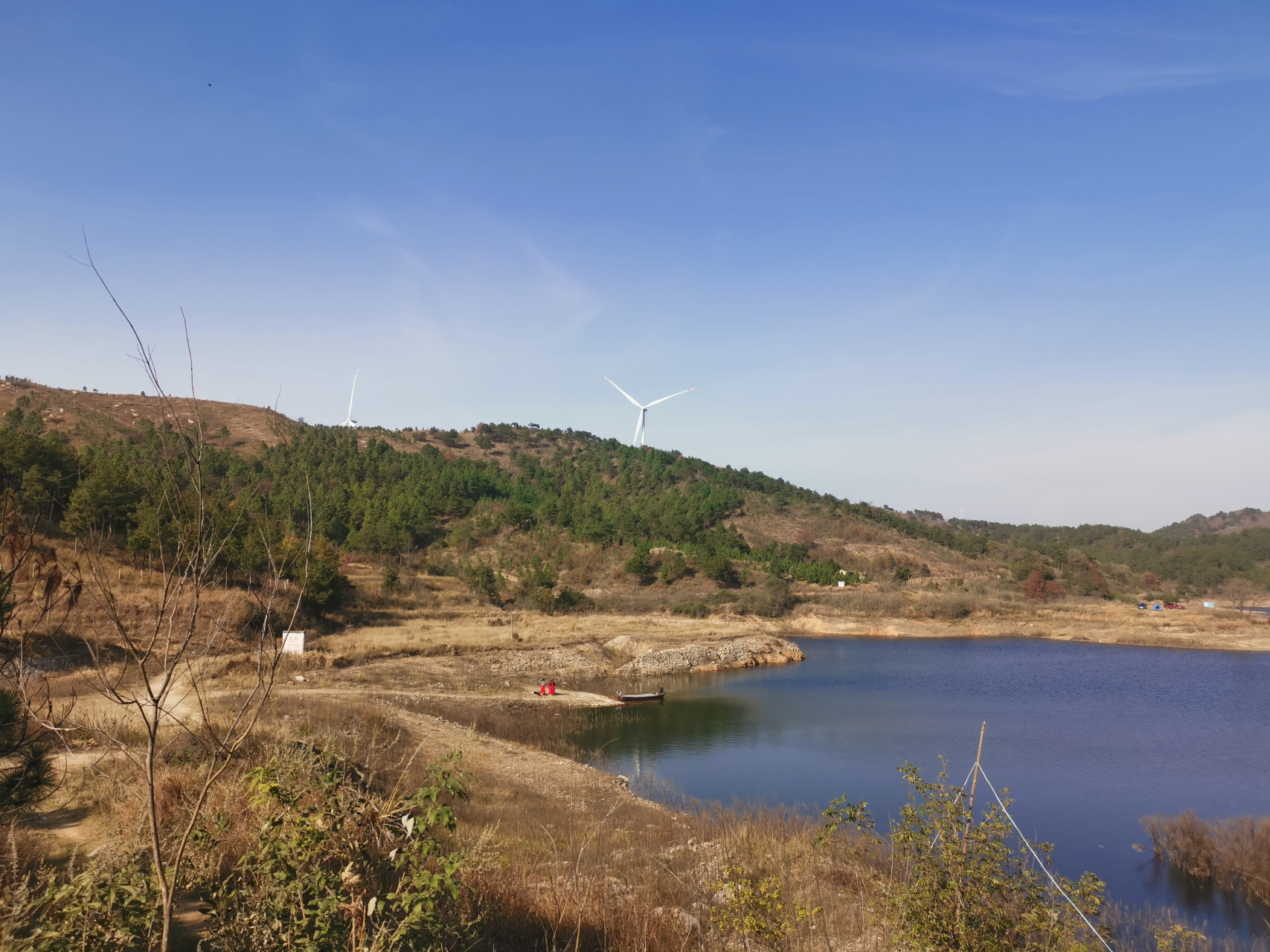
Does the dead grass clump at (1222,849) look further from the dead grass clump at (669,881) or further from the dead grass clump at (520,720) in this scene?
the dead grass clump at (520,720)

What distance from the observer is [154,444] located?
7957 mm

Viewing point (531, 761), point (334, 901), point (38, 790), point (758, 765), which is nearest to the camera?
point (334, 901)

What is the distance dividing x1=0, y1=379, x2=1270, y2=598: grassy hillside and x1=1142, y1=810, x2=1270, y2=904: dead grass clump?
1541 inches

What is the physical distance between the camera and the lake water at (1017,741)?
17.4 m

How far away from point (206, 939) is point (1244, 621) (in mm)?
72785

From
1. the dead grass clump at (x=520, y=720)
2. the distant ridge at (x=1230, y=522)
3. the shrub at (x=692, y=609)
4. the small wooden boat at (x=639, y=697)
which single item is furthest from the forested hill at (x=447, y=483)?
the distant ridge at (x=1230, y=522)

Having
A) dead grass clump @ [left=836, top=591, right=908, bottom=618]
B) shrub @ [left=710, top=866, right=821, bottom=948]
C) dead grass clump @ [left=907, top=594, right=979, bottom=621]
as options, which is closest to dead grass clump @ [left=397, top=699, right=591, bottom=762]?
shrub @ [left=710, top=866, right=821, bottom=948]

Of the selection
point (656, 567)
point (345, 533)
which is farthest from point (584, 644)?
point (345, 533)

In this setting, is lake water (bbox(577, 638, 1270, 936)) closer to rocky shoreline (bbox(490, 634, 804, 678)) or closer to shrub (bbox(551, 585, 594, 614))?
rocky shoreline (bbox(490, 634, 804, 678))

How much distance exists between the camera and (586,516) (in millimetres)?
86000

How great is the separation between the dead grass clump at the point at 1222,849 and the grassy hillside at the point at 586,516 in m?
39.1

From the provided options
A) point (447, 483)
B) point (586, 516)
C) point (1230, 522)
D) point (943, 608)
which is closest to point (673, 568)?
point (586, 516)

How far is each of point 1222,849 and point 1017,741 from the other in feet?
37.1

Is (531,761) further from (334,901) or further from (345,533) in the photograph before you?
(345,533)
